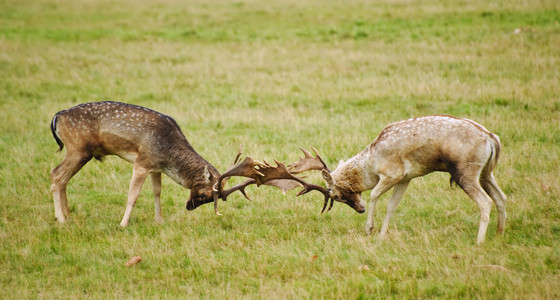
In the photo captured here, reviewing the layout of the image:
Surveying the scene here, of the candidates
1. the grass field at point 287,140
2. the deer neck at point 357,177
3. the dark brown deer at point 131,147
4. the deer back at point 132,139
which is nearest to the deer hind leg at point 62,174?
the dark brown deer at point 131,147

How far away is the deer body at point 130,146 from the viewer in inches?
337

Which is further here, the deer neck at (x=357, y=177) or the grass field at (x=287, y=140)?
the deer neck at (x=357, y=177)

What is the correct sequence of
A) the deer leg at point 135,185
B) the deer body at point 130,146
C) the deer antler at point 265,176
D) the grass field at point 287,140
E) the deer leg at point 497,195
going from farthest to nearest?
the deer body at point 130,146 < the deer leg at point 135,185 < the deer antler at point 265,176 < the deer leg at point 497,195 < the grass field at point 287,140

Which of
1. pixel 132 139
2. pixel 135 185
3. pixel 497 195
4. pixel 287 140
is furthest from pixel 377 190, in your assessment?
pixel 287 140

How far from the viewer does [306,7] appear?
100 ft

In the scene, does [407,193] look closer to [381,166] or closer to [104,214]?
[381,166]

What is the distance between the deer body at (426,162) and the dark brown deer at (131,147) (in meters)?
2.08

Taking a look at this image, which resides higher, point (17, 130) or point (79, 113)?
point (79, 113)

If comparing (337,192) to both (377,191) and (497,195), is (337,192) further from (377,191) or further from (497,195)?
(497,195)

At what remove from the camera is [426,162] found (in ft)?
24.2

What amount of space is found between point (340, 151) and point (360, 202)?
3.01 metres

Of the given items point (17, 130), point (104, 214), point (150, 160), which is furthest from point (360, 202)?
point (17, 130)

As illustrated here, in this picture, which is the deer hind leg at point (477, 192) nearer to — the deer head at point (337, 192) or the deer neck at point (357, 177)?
the deer neck at point (357, 177)

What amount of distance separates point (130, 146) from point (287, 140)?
412cm
